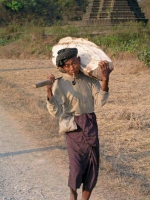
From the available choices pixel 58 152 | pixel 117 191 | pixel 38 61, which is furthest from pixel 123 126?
pixel 38 61

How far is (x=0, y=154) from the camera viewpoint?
18.2 ft

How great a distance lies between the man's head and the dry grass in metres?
1.35

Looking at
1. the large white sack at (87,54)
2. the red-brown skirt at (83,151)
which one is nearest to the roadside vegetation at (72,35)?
the large white sack at (87,54)

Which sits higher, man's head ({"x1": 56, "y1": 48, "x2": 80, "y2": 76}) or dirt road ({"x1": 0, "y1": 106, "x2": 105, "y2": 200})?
man's head ({"x1": 56, "y1": 48, "x2": 80, "y2": 76})

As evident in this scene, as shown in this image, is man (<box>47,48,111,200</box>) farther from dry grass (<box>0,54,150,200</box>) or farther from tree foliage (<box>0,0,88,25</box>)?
tree foliage (<box>0,0,88,25</box>)

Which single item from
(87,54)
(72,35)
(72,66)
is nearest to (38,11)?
(72,35)

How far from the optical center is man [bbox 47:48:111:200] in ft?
11.7

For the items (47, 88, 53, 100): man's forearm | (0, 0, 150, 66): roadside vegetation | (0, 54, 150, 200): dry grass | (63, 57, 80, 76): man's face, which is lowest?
(0, 0, 150, 66): roadside vegetation

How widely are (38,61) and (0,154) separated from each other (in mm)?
12768

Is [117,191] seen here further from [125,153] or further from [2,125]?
[2,125]

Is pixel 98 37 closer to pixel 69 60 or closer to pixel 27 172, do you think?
pixel 27 172

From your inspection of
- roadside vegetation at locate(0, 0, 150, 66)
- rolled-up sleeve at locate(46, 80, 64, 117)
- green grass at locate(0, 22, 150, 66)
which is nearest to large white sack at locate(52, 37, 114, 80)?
rolled-up sleeve at locate(46, 80, 64, 117)

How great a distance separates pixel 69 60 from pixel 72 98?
1.06 feet

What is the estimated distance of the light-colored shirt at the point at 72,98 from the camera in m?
3.60
